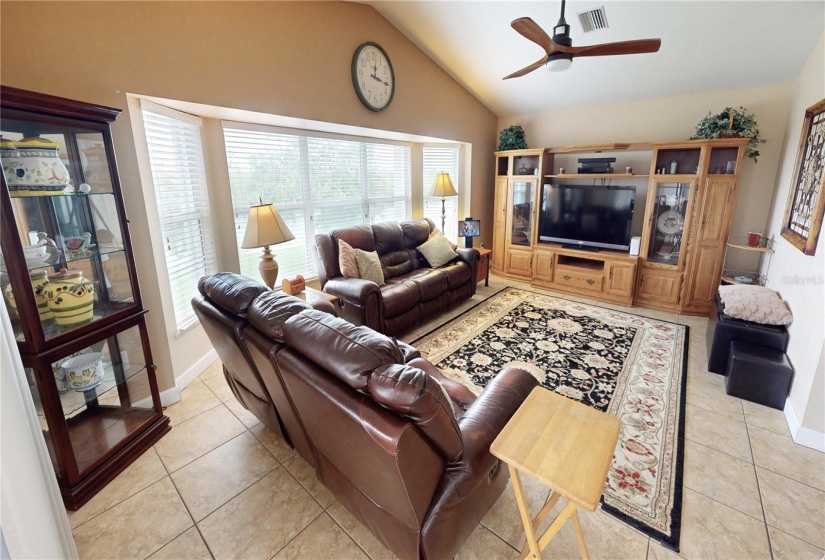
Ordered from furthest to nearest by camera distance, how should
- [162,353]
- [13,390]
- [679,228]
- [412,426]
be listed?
[679,228] < [162,353] < [13,390] < [412,426]

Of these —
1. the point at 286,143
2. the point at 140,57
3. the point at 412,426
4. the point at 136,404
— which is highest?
the point at 140,57

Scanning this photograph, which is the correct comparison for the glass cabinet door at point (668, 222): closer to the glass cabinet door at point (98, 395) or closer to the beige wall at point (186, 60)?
the beige wall at point (186, 60)

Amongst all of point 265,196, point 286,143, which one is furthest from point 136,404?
point 286,143

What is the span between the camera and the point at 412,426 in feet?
3.42

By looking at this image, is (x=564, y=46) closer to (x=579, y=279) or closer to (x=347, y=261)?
(x=347, y=261)

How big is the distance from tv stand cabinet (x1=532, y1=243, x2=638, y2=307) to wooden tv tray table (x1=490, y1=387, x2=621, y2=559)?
351cm

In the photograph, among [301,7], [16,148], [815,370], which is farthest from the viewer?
[301,7]

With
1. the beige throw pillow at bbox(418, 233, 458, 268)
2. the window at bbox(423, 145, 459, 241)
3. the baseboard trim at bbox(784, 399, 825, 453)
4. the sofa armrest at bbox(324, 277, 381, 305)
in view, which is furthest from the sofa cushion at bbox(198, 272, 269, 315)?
the window at bbox(423, 145, 459, 241)

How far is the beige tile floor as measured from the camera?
5.11 feet

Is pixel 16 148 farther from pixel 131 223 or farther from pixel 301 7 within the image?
pixel 301 7

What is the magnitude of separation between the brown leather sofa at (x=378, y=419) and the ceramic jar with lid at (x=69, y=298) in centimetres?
76

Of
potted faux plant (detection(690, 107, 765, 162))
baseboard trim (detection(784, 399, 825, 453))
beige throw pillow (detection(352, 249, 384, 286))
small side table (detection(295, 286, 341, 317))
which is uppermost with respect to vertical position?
potted faux plant (detection(690, 107, 765, 162))

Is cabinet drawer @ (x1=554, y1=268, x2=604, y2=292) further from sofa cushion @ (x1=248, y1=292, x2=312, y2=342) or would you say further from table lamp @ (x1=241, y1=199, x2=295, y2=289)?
sofa cushion @ (x1=248, y1=292, x2=312, y2=342)

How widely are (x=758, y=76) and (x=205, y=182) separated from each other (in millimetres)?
5325
